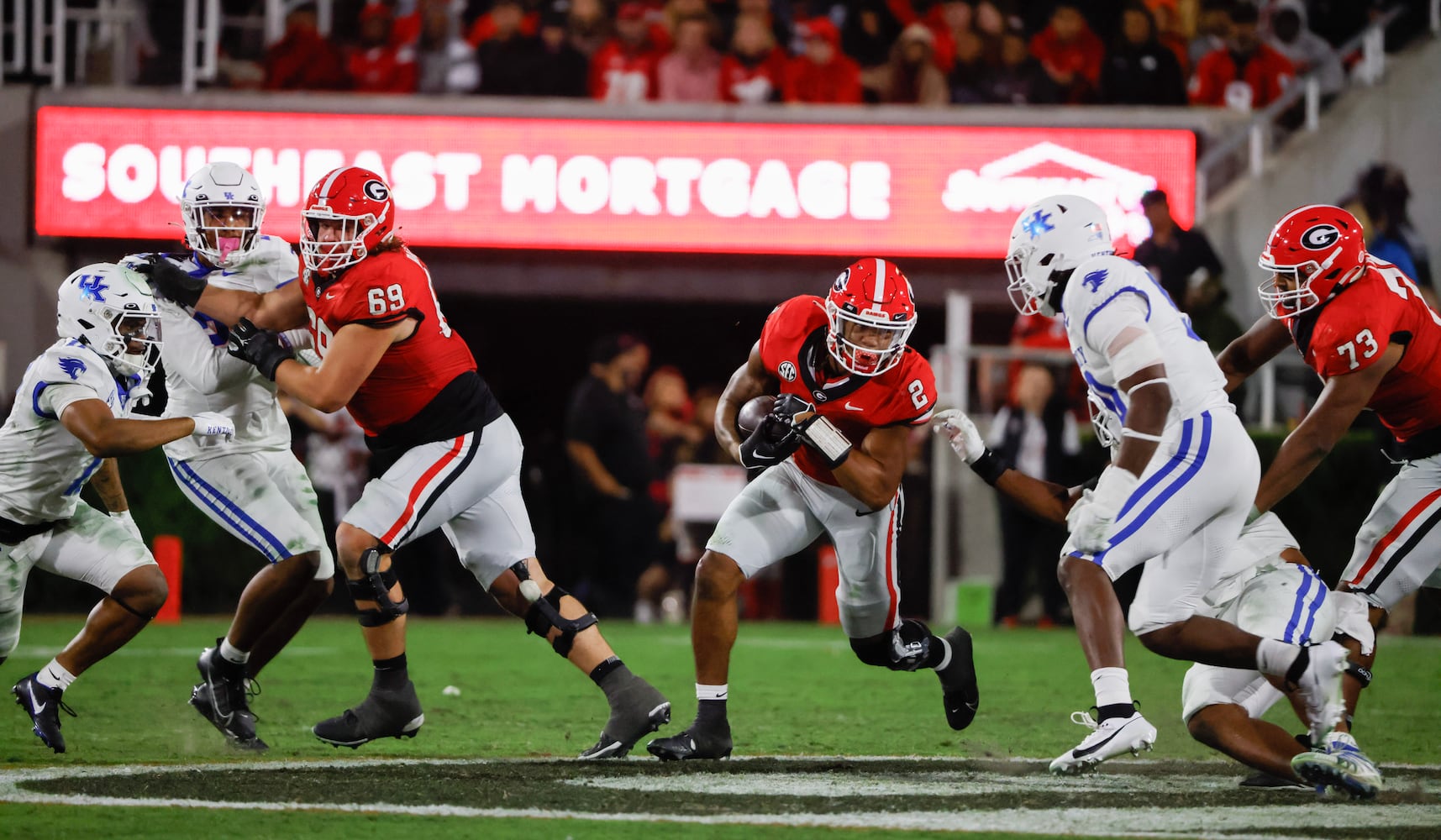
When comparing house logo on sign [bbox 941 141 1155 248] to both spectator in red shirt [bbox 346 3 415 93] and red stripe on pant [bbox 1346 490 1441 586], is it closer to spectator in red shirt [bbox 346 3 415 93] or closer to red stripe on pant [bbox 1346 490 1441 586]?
spectator in red shirt [bbox 346 3 415 93]

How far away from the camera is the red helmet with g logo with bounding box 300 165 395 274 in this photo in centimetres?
576

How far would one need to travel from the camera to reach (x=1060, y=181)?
13.9m

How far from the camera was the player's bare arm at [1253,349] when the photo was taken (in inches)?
241

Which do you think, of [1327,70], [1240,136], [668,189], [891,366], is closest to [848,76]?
[668,189]

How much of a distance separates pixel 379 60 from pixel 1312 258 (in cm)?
1078

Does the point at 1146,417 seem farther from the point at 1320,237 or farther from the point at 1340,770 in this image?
the point at 1340,770

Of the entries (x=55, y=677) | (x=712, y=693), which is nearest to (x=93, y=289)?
(x=55, y=677)

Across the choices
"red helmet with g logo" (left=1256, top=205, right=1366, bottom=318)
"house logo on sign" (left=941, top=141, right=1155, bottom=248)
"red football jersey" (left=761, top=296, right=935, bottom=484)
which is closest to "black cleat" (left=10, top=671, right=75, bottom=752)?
"red football jersey" (left=761, top=296, right=935, bottom=484)

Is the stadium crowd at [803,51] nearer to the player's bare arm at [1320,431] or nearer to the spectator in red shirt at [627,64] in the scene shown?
the spectator in red shirt at [627,64]

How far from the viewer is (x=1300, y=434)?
18.6 ft

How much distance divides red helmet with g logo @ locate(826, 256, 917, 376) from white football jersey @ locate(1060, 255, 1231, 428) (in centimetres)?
57

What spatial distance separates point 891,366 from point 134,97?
9710 mm

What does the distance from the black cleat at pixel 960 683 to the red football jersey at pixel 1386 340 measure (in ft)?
5.17

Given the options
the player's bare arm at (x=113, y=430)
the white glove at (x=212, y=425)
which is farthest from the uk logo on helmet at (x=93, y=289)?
the white glove at (x=212, y=425)
